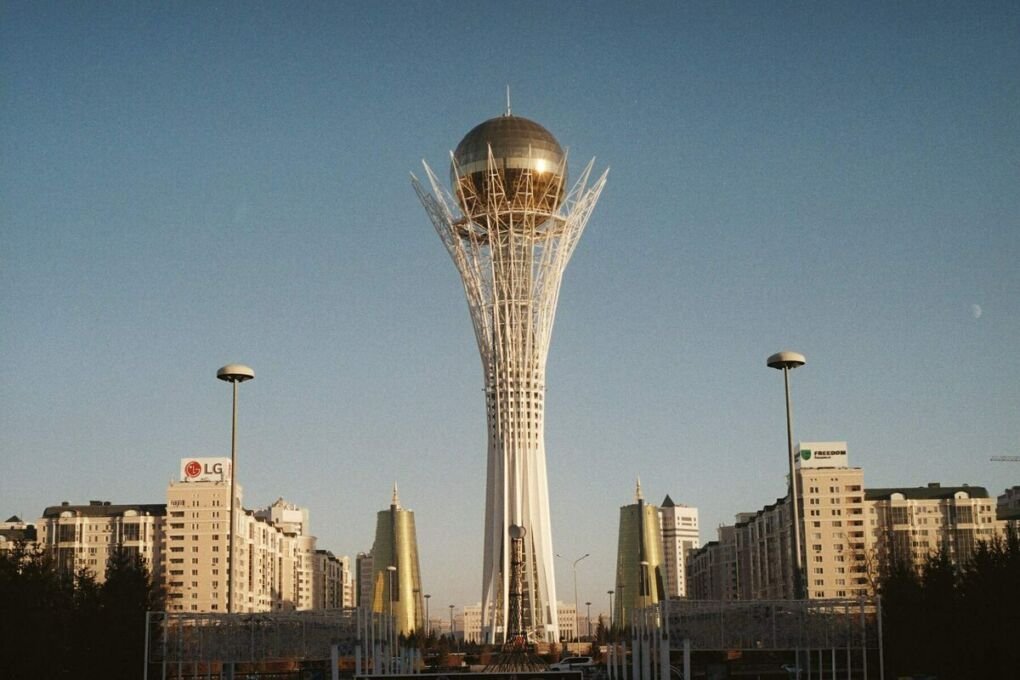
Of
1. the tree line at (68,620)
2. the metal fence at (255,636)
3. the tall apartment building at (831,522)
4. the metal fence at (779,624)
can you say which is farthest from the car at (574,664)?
the tall apartment building at (831,522)

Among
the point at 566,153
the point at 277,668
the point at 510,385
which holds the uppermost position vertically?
the point at 566,153

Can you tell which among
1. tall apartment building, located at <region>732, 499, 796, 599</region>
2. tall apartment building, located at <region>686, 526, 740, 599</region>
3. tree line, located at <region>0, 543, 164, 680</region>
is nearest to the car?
tree line, located at <region>0, 543, 164, 680</region>

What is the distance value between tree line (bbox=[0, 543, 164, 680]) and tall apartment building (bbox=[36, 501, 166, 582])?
3504 inches

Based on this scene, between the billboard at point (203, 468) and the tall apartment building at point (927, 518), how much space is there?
204ft

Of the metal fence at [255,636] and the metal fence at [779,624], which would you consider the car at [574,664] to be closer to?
the metal fence at [255,636]

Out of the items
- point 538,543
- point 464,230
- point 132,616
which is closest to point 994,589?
point 132,616

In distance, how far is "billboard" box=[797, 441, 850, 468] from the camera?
139625mm

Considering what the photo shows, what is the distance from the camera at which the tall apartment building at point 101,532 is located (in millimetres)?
140875

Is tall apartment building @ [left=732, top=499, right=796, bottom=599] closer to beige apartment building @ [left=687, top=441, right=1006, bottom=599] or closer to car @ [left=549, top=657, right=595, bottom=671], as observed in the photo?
beige apartment building @ [left=687, top=441, right=1006, bottom=599]

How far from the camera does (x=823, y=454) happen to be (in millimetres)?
140250

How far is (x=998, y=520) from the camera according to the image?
142625mm

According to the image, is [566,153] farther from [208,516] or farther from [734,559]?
[734,559]

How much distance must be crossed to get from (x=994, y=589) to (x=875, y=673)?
11.3 meters

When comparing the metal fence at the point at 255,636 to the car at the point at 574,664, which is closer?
the metal fence at the point at 255,636
